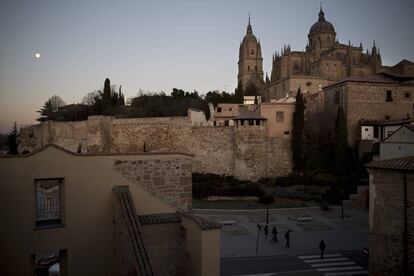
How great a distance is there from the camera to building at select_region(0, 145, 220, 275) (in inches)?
289

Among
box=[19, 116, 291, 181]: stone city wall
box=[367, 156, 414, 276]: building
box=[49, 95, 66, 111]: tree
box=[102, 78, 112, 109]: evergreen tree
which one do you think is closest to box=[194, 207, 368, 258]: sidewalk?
box=[367, 156, 414, 276]: building

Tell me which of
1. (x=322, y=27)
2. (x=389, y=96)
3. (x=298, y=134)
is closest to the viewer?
(x=298, y=134)

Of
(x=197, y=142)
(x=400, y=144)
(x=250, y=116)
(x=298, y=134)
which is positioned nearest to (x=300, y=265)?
(x=400, y=144)

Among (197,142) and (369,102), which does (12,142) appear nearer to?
(197,142)

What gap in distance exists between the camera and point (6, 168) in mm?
7469

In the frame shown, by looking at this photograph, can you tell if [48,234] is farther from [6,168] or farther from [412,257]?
[412,257]

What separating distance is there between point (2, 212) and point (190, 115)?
2727 centimetres

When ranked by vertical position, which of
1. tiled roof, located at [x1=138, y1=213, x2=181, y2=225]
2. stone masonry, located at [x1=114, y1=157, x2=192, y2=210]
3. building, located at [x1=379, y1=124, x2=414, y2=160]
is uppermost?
building, located at [x1=379, y1=124, x2=414, y2=160]

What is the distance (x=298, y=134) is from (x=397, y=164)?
18.6 meters

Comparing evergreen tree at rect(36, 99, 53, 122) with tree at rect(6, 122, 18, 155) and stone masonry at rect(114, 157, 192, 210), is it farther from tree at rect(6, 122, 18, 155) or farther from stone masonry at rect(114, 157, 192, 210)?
stone masonry at rect(114, 157, 192, 210)

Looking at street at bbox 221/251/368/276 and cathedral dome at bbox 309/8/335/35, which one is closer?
street at bbox 221/251/368/276

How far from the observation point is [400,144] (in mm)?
15219

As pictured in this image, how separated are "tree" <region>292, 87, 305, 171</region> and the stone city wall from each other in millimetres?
662

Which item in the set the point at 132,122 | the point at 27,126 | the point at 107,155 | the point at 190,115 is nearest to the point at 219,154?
the point at 190,115
